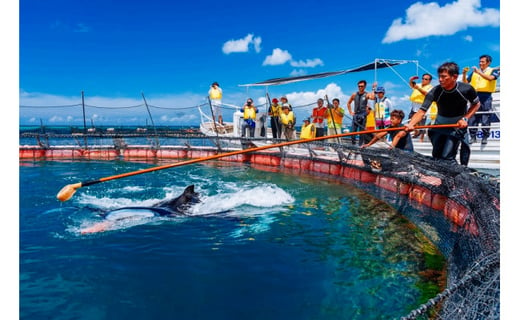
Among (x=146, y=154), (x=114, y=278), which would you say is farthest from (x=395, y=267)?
(x=146, y=154)

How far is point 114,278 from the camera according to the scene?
4.94 metres

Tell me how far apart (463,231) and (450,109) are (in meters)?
2.63

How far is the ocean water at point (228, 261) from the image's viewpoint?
4227 millimetres

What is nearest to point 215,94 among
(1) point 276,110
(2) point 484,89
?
(1) point 276,110

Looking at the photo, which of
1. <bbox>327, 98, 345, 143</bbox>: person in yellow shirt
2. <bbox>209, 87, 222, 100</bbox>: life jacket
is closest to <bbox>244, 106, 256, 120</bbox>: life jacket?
<bbox>209, 87, 222, 100</bbox>: life jacket

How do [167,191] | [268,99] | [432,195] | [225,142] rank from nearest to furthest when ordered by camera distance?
[432,195], [167,191], [268,99], [225,142]

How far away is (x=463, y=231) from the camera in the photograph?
5207 millimetres

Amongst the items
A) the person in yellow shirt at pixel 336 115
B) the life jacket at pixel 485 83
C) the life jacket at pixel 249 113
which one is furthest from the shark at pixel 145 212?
the life jacket at pixel 249 113

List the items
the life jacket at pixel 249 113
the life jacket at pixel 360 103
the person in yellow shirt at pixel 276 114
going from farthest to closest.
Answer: the life jacket at pixel 249 113, the person in yellow shirt at pixel 276 114, the life jacket at pixel 360 103

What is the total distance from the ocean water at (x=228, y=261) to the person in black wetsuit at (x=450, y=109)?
6.27ft

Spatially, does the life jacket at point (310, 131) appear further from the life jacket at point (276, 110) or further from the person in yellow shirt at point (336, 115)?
the life jacket at point (276, 110)
